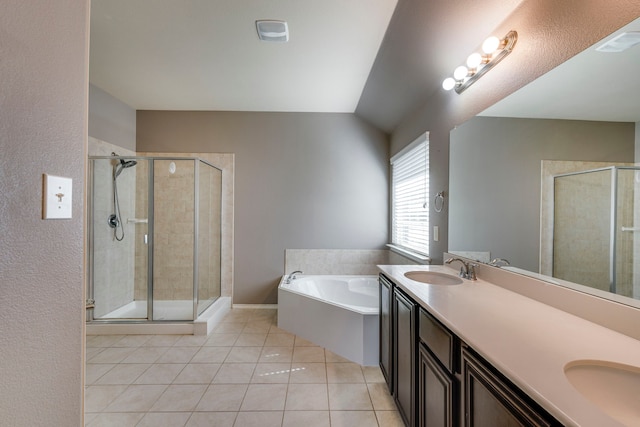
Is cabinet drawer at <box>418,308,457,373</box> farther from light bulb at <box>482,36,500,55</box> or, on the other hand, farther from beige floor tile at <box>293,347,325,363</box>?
light bulb at <box>482,36,500,55</box>

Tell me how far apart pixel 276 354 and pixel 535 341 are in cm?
206

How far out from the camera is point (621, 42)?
950 millimetres

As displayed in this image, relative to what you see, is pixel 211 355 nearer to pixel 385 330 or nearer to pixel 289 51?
pixel 385 330

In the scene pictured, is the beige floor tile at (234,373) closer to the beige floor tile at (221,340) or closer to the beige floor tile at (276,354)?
the beige floor tile at (276,354)

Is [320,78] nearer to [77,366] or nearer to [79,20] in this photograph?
[79,20]

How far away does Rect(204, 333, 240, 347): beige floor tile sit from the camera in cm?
258

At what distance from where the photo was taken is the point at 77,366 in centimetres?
78

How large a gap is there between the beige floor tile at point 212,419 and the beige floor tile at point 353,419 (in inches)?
24.7

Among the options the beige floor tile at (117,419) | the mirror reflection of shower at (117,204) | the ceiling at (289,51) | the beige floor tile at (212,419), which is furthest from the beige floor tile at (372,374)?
the mirror reflection of shower at (117,204)

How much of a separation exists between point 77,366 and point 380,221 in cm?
325

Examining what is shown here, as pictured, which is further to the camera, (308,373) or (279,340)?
(279,340)

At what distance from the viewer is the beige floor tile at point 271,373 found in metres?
2.03

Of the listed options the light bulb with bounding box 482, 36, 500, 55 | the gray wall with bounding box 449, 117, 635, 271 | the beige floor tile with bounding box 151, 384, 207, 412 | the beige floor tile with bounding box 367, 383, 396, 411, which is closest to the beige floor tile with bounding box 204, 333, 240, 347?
the beige floor tile with bounding box 151, 384, 207, 412

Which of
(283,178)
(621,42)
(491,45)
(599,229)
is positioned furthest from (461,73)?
(283,178)
